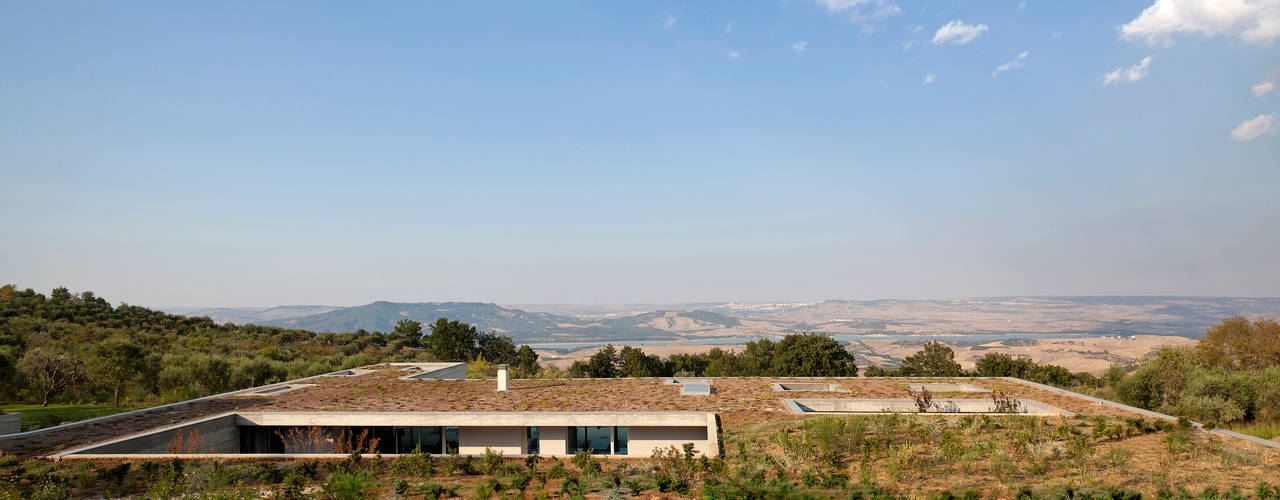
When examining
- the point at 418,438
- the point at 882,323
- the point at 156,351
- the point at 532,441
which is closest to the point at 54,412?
the point at 156,351

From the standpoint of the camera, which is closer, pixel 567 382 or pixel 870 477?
pixel 870 477

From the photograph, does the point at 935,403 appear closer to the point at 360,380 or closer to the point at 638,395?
the point at 638,395

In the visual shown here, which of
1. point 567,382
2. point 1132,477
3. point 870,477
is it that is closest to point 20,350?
point 567,382

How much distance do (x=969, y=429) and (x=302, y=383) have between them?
2389 centimetres

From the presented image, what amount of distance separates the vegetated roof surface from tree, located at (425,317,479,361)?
20494mm

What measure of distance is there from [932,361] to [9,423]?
37078 millimetres

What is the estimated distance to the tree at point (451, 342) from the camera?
45.5m

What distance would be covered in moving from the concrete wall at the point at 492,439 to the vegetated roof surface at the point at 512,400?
1.86ft

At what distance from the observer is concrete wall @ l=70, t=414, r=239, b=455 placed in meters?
13.5

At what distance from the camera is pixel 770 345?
3662cm

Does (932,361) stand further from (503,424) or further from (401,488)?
(401,488)

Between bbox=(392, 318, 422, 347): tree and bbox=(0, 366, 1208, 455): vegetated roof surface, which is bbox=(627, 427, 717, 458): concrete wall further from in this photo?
bbox=(392, 318, 422, 347): tree

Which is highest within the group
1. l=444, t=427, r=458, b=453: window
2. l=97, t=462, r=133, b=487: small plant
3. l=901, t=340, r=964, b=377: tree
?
l=97, t=462, r=133, b=487: small plant

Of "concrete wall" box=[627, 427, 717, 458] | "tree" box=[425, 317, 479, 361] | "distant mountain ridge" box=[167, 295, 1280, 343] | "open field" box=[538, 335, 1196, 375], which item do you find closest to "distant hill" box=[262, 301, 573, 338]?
"distant mountain ridge" box=[167, 295, 1280, 343]
